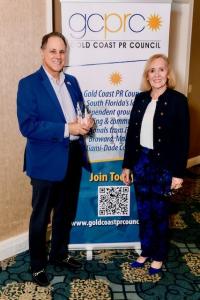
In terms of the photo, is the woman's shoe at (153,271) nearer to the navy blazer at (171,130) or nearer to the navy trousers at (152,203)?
the navy trousers at (152,203)

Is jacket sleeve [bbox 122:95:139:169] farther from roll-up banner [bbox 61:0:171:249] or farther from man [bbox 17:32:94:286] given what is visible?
man [bbox 17:32:94:286]

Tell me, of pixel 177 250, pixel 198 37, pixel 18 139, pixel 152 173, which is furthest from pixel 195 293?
pixel 198 37

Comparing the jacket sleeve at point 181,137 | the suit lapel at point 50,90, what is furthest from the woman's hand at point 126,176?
the suit lapel at point 50,90

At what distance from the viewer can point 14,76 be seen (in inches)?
108

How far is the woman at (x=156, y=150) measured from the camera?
96.6 inches

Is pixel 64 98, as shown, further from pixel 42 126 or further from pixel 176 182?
pixel 176 182

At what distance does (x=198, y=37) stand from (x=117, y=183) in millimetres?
2903

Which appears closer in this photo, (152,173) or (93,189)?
(152,173)

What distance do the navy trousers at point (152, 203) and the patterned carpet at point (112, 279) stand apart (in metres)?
0.19

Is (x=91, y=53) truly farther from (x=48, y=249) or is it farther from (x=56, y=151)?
(x=48, y=249)

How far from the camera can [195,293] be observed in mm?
2531

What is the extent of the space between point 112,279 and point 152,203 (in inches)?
24.4

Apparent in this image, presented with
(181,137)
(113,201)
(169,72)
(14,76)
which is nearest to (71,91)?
(14,76)

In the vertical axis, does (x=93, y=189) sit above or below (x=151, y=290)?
above
